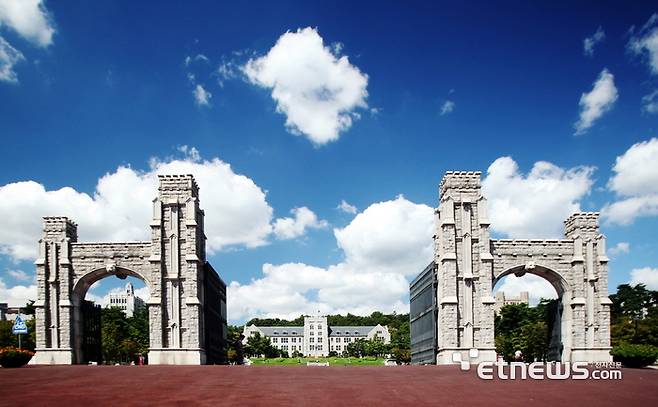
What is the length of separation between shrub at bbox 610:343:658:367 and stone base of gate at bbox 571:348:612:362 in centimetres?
219

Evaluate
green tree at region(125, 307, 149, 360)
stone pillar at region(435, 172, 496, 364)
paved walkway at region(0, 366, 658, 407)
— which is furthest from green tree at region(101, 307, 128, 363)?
stone pillar at region(435, 172, 496, 364)

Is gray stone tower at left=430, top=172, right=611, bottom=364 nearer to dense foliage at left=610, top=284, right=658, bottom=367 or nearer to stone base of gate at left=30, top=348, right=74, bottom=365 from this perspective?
dense foliage at left=610, top=284, right=658, bottom=367

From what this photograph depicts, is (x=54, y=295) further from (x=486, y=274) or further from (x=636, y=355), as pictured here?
(x=636, y=355)

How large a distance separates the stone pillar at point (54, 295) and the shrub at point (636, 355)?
1215 inches

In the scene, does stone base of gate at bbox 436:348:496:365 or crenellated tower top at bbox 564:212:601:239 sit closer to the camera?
stone base of gate at bbox 436:348:496:365

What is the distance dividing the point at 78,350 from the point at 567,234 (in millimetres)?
30444

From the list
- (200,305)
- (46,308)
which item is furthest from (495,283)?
(46,308)

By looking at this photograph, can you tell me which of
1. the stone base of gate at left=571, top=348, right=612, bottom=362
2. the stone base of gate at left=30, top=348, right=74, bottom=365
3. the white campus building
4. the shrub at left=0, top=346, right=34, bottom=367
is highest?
the shrub at left=0, top=346, right=34, bottom=367

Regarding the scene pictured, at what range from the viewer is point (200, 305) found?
116 ft

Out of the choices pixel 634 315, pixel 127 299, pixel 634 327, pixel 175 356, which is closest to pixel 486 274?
pixel 175 356

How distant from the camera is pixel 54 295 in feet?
118

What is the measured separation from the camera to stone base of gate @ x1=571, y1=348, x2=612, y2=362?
35312 mm

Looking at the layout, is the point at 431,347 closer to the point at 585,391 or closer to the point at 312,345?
the point at 585,391

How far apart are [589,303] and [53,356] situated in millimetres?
31361
